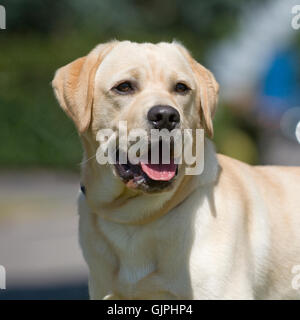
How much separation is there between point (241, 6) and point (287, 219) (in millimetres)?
18869

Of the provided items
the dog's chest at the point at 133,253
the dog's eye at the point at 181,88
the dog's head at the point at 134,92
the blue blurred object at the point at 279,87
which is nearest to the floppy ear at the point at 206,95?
the dog's head at the point at 134,92

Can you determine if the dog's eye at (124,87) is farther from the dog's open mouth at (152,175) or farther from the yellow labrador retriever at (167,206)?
the dog's open mouth at (152,175)

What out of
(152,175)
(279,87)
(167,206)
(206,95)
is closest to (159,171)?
(152,175)

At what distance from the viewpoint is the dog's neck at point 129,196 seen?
393 centimetres

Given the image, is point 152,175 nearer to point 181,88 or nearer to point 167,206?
point 167,206

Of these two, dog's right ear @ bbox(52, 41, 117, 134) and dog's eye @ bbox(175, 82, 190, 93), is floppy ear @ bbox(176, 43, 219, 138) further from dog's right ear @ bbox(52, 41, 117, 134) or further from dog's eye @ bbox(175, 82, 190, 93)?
dog's right ear @ bbox(52, 41, 117, 134)

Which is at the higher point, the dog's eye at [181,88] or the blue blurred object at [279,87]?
the blue blurred object at [279,87]

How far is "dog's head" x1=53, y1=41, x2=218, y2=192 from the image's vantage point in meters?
3.77

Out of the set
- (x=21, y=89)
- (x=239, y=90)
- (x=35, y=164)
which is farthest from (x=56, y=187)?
(x=239, y=90)

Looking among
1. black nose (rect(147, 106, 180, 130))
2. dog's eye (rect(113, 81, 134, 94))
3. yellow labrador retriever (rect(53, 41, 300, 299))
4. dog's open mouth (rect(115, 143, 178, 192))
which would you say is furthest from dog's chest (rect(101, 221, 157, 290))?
dog's eye (rect(113, 81, 134, 94))

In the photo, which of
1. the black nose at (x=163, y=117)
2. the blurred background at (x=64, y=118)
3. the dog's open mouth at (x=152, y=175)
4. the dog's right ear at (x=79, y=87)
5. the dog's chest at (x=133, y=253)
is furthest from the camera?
the blurred background at (x=64, y=118)

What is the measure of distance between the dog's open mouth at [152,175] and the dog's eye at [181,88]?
1.50 feet
